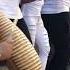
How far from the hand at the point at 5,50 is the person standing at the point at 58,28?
1625 mm

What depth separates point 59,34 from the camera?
2.72m

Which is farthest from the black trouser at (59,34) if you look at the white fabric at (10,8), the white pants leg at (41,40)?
the white fabric at (10,8)

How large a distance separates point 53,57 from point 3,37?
182 cm

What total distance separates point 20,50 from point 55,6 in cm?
160

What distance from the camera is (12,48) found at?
0.98 meters

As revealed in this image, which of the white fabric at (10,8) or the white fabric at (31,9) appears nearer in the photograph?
the white fabric at (10,8)

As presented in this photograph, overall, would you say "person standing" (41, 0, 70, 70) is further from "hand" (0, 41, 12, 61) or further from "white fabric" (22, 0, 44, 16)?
"hand" (0, 41, 12, 61)

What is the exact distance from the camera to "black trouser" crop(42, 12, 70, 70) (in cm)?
265

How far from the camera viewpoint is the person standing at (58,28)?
2.58m

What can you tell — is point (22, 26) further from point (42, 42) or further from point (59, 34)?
point (59, 34)

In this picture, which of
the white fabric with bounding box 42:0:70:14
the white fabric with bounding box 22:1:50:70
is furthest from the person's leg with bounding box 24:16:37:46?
the white fabric with bounding box 42:0:70:14

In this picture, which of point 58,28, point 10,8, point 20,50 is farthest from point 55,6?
point 20,50

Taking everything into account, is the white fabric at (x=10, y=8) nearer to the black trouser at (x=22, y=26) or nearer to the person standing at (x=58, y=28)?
the black trouser at (x=22, y=26)

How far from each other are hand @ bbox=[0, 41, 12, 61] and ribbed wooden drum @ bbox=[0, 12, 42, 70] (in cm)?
4
